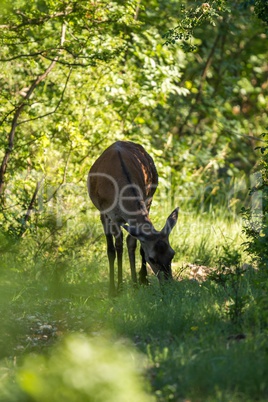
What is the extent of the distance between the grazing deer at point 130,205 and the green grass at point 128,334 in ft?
1.05

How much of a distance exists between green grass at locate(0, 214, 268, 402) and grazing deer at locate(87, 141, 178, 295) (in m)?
0.32

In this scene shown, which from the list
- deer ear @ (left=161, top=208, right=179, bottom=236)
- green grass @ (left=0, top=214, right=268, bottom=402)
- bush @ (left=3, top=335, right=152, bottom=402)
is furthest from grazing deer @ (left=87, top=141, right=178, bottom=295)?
bush @ (left=3, top=335, right=152, bottom=402)

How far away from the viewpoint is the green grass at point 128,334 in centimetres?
425

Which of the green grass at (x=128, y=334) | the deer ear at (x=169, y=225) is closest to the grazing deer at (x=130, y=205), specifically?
the deer ear at (x=169, y=225)

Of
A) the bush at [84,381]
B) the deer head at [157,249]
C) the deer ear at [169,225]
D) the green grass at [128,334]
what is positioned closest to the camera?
the bush at [84,381]

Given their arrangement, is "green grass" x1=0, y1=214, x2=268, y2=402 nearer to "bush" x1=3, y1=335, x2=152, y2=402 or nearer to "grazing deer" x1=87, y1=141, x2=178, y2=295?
"bush" x1=3, y1=335, x2=152, y2=402

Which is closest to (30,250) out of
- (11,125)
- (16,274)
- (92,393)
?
(16,274)

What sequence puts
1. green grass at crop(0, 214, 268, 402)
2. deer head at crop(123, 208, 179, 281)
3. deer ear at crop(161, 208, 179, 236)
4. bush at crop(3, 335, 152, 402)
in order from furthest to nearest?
1. deer ear at crop(161, 208, 179, 236)
2. deer head at crop(123, 208, 179, 281)
3. green grass at crop(0, 214, 268, 402)
4. bush at crop(3, 335, 152, 402)

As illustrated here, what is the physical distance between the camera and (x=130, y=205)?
8.16 metres

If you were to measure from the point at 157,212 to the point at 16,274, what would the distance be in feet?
13.0

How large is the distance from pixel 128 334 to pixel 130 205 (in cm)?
250

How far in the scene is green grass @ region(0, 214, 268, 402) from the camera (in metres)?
4.25

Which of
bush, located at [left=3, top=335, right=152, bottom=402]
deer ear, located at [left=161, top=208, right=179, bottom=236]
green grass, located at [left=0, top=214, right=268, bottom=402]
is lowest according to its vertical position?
bush, located at [left=3, top=335, right=152, bottom=402]

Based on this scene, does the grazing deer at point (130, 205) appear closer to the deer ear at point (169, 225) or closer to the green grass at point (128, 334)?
the deer ear at point (169, 225)
